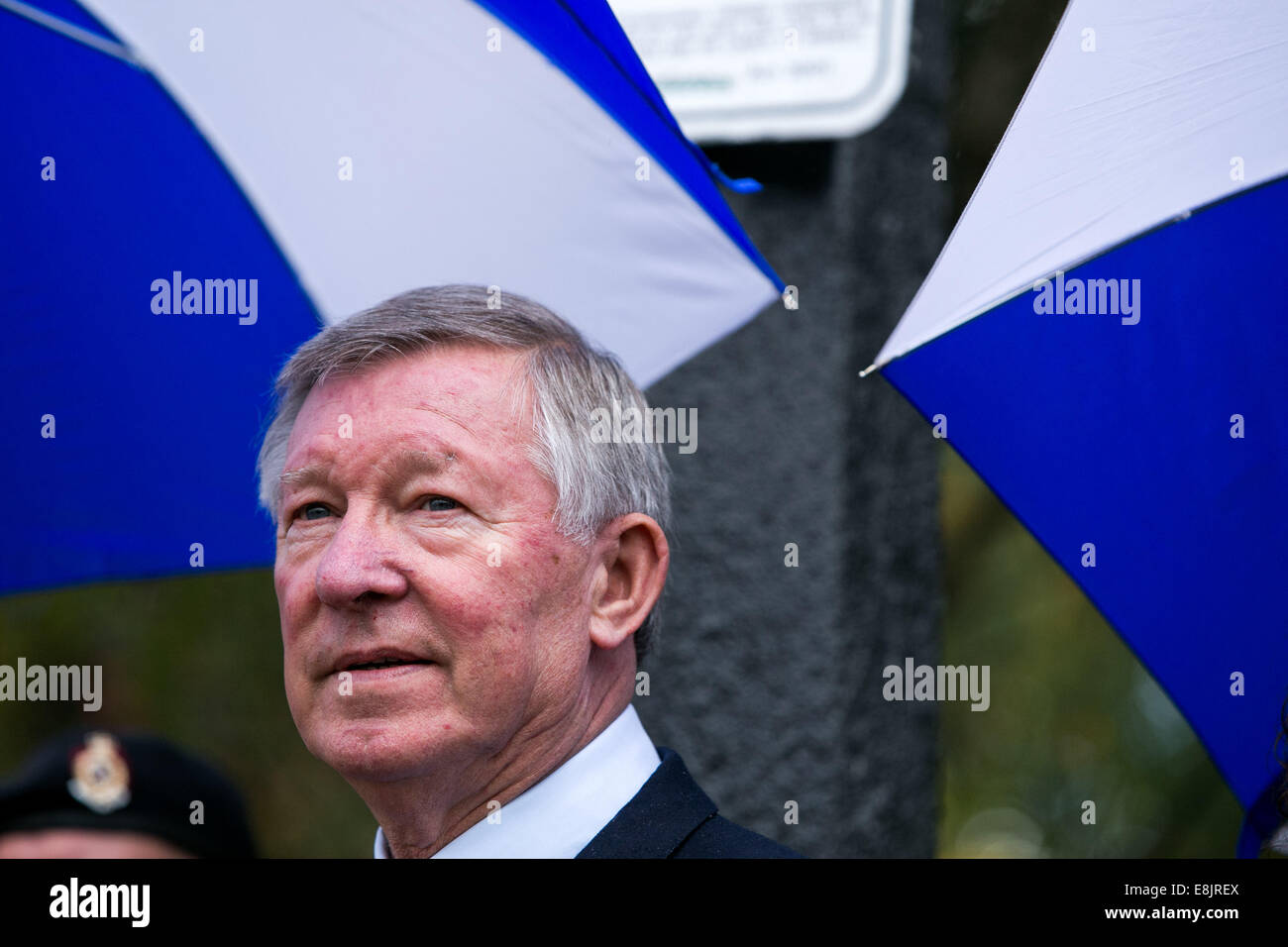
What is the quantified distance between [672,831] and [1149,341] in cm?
111

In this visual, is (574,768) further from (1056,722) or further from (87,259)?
(1056,722)

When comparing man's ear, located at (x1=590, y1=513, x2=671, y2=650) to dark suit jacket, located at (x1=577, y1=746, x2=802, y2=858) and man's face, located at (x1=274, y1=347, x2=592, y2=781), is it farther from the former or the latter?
dark suit jacket, located at (x1=577, y1=746, x2=802, y2=858)

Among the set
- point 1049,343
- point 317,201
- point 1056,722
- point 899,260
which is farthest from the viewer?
point 1056,722

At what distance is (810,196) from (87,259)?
1.71 metres

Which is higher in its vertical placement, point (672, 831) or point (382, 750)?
point (382, 750)

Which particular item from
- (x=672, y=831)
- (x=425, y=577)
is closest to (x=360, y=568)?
(x=425, y=577)

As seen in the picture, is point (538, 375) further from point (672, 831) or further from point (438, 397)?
point (672, 831)

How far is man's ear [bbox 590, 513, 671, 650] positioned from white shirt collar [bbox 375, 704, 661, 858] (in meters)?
0.17

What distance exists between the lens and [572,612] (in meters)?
2.20

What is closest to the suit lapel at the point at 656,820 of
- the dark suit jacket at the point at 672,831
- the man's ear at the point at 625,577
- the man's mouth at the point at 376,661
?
the dark suit jacket at the point at 672,831

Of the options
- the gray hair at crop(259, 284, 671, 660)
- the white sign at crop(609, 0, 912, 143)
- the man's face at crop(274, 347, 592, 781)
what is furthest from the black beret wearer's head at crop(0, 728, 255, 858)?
the white sign at crop(609, 0, 912, 143)

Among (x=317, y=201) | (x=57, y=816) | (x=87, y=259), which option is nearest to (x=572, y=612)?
(x=57, y=816)

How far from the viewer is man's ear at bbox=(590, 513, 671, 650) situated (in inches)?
88.7

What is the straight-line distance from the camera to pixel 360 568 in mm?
2057
